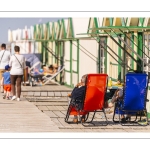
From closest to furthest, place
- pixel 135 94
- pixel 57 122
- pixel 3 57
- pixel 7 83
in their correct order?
pixel 135 94 → pixel 57 122 → pixel 7 83 → pixel 3 57

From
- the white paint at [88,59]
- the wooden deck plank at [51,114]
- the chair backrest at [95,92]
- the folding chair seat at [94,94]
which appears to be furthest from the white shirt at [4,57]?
the chair backrest at [95,92]

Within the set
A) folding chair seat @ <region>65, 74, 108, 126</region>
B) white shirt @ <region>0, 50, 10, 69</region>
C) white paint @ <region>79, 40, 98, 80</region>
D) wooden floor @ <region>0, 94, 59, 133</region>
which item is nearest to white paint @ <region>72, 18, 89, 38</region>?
white paint @ <region>79, 40, 98, 80</region>

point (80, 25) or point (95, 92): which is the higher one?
point (80, 25)

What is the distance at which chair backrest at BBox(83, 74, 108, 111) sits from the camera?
13281 mm

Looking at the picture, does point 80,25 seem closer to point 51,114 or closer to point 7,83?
point 7,83

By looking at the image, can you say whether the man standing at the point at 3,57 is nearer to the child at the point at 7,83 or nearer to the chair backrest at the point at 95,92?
the child at the point at 7,83

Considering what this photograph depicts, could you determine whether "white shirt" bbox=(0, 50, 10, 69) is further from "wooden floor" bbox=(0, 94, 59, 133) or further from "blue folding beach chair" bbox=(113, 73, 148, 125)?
"blue folding beach chair" bbox=(113, 73, 148, 125)

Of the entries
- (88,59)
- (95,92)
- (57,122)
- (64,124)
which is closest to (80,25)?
(88,59)

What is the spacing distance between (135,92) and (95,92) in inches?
27.6

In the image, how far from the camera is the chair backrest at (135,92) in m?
13.1

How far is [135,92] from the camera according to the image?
43.5 feet

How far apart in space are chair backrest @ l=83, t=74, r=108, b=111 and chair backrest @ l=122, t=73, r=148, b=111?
424mm
